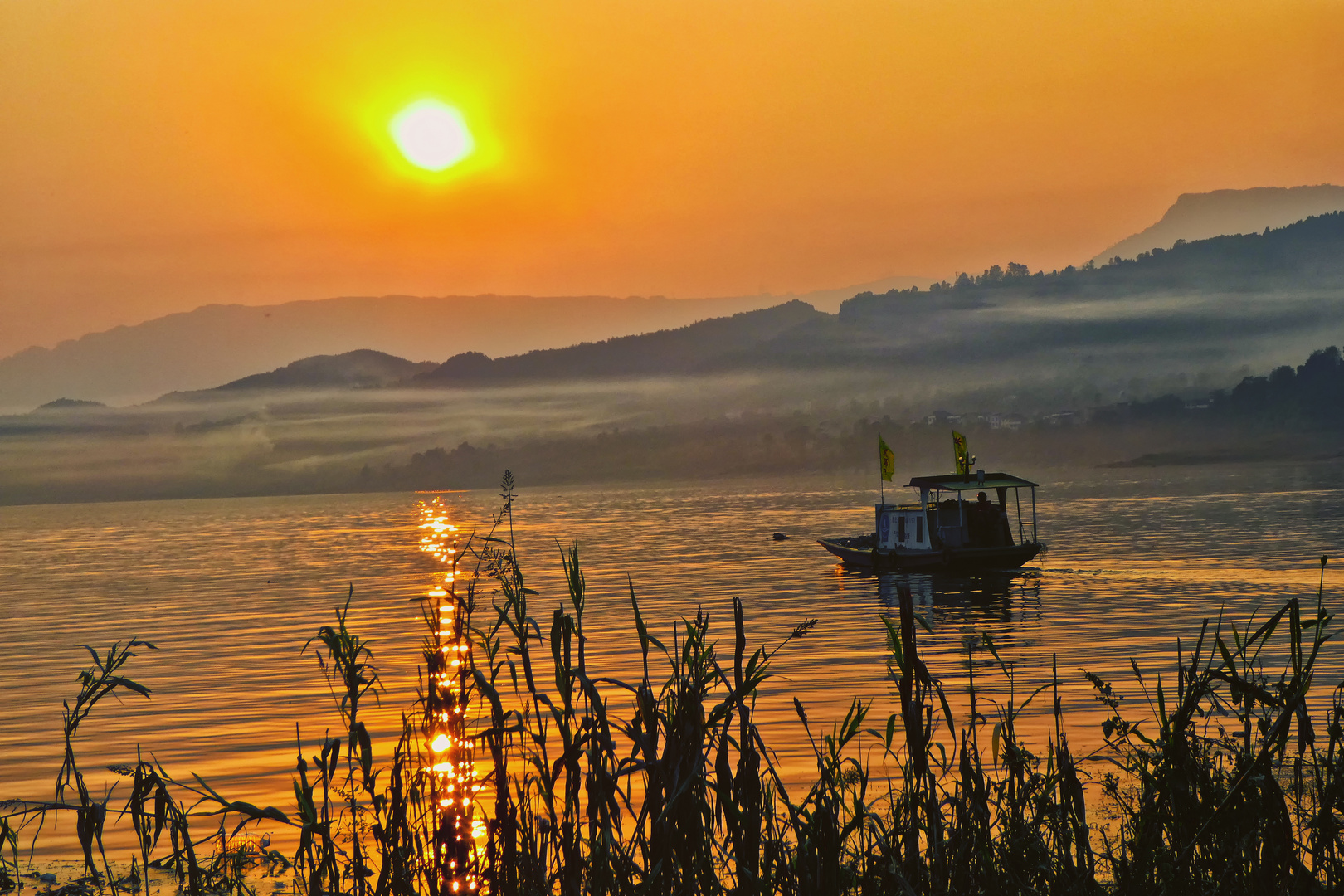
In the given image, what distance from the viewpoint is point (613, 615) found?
4184 centimetres

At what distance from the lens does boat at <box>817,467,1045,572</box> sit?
49469 mm

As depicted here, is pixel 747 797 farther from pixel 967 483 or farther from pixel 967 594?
pixel 967 483

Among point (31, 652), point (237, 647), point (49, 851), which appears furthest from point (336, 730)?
point (31, 652)

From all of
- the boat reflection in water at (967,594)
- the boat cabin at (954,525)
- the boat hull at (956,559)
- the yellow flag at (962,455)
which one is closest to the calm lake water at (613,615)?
the boat reflection in water at (967,594)

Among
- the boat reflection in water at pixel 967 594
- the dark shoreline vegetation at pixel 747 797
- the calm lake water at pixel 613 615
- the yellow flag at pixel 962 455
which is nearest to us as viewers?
the dark shoreline vegetation at pixel 747 797

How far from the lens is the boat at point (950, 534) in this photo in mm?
49469

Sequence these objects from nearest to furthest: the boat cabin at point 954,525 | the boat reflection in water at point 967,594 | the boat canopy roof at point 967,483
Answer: the boat reflection in water at point 967,594 < the boat canopy roof at point 967,483 < the boat cabin at point 954,525

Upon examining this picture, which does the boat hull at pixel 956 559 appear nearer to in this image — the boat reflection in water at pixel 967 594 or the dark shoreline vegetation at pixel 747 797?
the boat reflection in water at pixel 967 594

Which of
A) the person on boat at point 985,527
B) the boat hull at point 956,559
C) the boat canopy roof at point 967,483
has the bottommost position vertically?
the boat hull at point 956,559

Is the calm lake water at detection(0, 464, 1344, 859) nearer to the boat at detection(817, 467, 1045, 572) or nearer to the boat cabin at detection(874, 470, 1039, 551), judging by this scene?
the boat at detection(817, 467, 1045, 572)

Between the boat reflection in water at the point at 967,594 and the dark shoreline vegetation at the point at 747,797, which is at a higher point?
the dark shoreline vegetation at the point at 747,797

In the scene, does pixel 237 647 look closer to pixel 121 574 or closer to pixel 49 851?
pixel 49 851

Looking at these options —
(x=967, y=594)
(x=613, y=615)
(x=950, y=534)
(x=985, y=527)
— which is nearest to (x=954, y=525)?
(x=950, y=534)

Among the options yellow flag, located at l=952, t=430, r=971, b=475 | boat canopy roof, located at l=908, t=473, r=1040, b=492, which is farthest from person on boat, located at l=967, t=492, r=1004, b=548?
boat canopy roof, located at l=908, t=473, r=1040, b=492
